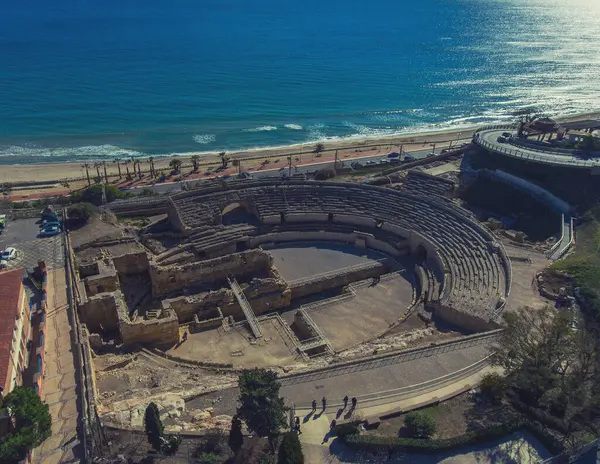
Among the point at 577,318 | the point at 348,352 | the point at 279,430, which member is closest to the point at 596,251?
the point at 577,318

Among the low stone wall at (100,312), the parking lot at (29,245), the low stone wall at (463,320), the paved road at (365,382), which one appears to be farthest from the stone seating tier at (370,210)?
the low stone wall at (100,312)

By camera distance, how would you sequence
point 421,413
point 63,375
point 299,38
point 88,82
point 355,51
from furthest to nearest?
point 299,38
point 355,51
point 88,82
point 63,375
point 421,413

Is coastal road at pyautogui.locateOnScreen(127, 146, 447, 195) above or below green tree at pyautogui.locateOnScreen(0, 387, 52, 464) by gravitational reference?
below

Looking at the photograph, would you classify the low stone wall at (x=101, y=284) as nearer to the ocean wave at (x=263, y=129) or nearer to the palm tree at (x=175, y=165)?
the palm tree at (x=175, y=165)

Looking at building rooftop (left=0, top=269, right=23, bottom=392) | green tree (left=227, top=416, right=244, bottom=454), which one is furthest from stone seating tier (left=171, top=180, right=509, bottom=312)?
green tree (left=227, top=416, right=244, bottom=454)

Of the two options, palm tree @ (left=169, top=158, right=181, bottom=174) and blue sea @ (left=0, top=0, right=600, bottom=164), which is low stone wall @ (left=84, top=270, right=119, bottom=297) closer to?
palm tree @ (left=169, top=158, right=181, bottom=174)

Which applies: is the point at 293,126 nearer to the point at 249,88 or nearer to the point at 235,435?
the point at 249,88

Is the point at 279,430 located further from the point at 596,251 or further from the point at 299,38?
the point at 299,38
